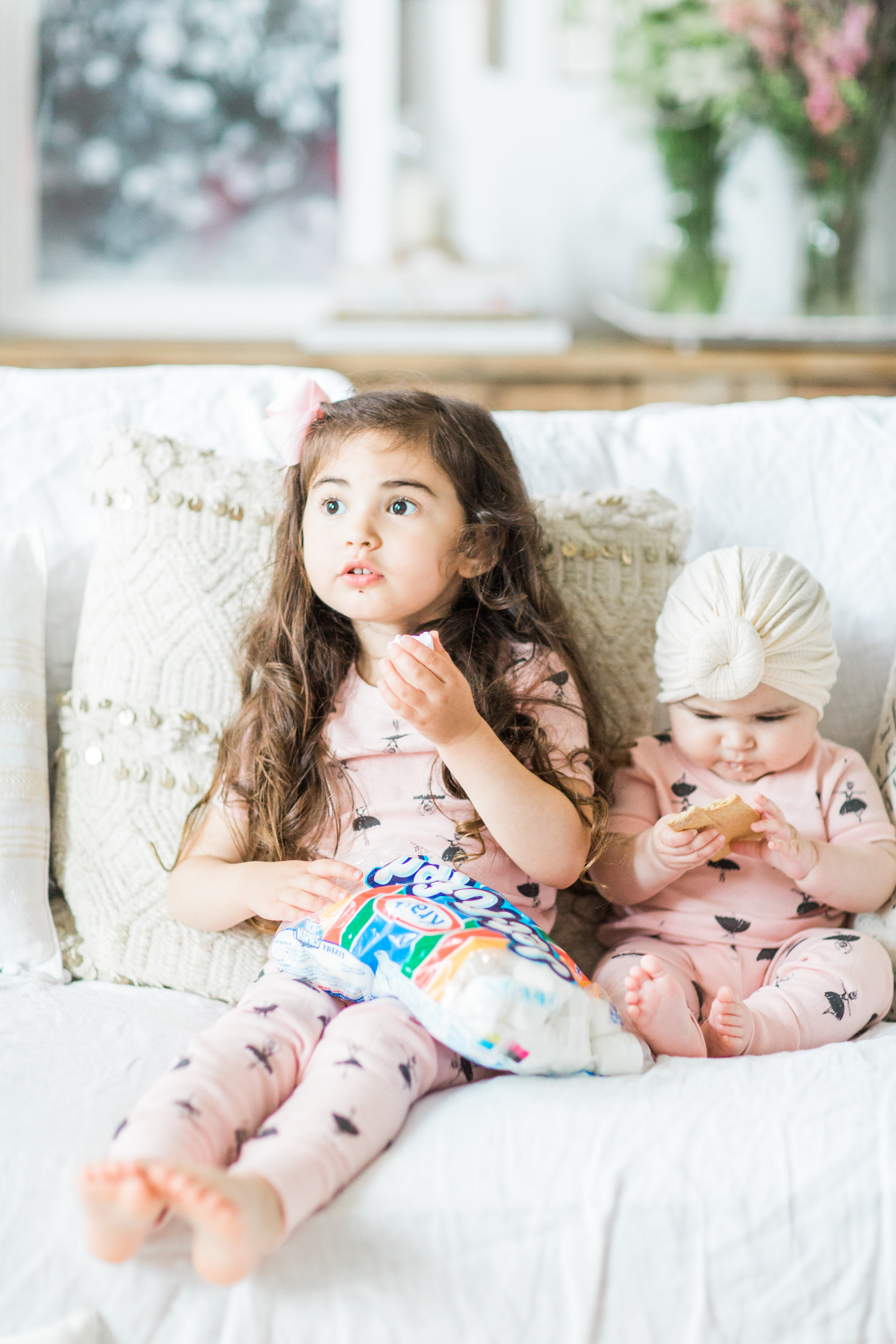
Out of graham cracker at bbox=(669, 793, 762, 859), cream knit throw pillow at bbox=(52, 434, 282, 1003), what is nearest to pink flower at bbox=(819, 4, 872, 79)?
cream knit throw pillow at bbox=(52, 434, 282, 1003)

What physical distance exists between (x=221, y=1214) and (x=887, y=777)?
0.75 metres

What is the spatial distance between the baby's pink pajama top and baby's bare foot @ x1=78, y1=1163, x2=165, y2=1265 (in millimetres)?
545

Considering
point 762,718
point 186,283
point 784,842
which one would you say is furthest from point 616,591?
point 186,283

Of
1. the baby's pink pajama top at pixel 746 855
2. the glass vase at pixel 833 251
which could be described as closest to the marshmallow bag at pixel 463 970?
the baby's pink pajama top at pixel 746 855

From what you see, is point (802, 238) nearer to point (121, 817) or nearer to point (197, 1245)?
point (121, 817)

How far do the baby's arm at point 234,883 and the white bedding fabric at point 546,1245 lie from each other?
0.24 m

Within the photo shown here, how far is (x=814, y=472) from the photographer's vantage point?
1.28m

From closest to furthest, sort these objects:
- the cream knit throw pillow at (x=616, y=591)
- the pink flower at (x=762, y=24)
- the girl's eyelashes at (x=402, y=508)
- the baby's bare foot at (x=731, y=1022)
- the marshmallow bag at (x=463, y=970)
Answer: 1. the marshmallow bag at (x=463, y=970)
2. the baby's bare foot at (x=731, y=1022)
3. the girl's eyelashes at (x=402, y=508)
4. the cream knit throw pillow at (x=616, y=591)
5. the pink flower at (x=762, y=24)

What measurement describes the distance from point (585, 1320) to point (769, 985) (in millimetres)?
390

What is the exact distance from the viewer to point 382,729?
1.08 metres

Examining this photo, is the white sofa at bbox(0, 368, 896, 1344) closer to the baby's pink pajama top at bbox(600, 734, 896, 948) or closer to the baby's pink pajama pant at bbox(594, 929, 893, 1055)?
the baby's pink pajama pant at bbox(594, 929, 893, 1055)

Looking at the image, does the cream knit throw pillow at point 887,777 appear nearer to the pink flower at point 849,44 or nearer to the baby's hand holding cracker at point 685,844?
the baby's hand holding cracker at point 685,844

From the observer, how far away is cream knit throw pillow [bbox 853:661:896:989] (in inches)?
41.2

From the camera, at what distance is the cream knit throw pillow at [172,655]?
1.09m
